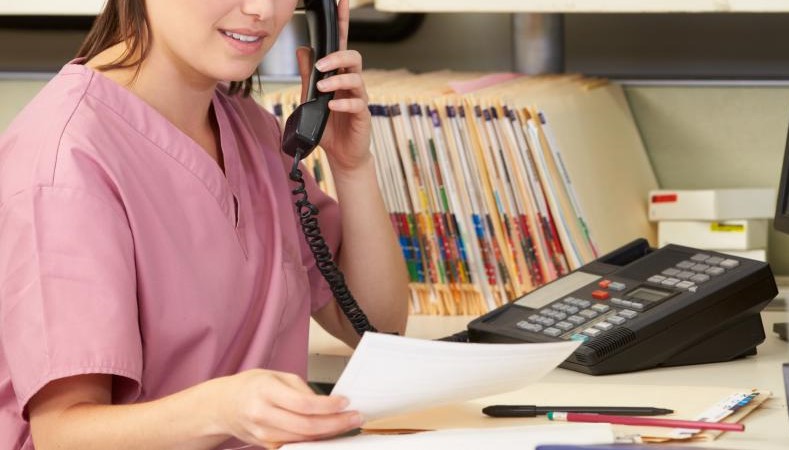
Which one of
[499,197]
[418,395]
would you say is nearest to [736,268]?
[499,197]

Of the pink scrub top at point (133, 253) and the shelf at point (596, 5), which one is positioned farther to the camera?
the shelf at point (596, 5)

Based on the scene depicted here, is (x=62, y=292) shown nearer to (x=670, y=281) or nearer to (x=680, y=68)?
(x=670, y=281)

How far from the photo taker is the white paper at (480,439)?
3.23 ft

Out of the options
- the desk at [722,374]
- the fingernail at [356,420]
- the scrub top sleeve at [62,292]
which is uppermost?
the scrub top sleeve at [62,292]

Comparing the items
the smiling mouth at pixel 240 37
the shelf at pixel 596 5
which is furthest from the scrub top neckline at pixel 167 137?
the shelf at pixel 596 5

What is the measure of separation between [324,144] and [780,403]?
60 centimetres

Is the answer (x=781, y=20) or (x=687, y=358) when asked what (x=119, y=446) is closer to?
(x=687, y=358)

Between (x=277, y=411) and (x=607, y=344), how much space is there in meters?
0.44

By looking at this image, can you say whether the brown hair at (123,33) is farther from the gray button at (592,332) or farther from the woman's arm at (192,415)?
the gray button at (592,332)

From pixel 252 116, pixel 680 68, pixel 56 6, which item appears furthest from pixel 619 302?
pixel 56 6

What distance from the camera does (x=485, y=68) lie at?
218 cm

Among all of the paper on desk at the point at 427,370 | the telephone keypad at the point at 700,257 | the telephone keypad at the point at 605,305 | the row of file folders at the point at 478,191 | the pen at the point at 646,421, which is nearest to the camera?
the paper on desk at the point at 427,370

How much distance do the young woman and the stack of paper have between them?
0.51 m

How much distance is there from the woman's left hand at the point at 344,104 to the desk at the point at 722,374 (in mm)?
243
